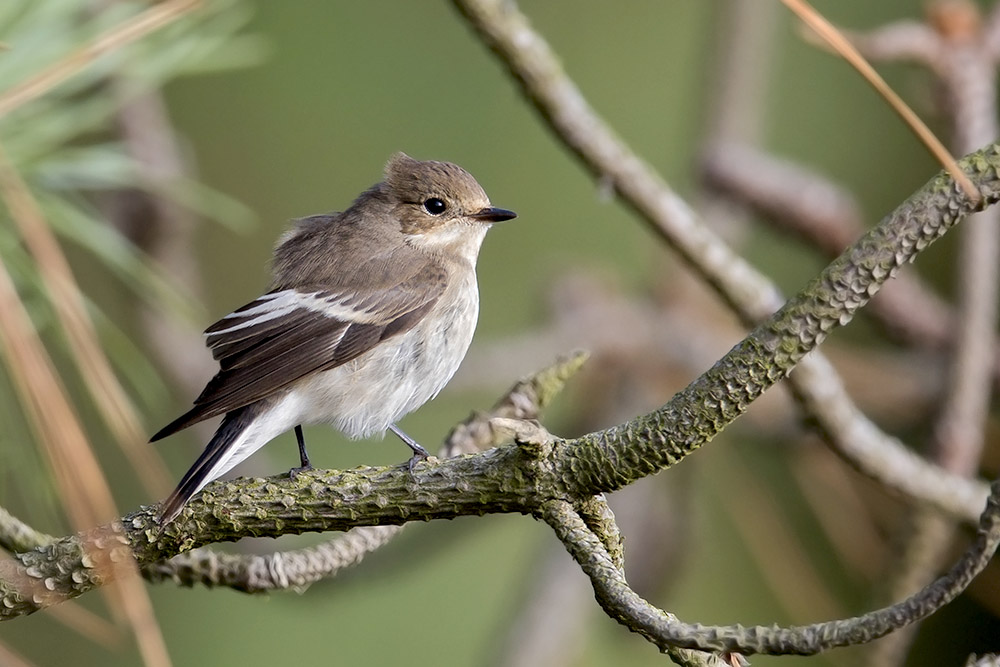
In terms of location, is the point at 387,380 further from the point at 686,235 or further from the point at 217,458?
the point at 686,235

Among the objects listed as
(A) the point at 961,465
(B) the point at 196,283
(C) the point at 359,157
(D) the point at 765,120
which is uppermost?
(D) the point at 765,120

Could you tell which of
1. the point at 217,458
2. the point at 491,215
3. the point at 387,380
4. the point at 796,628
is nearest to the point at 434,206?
the point at 491,215

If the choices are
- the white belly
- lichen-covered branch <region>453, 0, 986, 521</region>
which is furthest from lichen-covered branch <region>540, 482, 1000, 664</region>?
the white belly

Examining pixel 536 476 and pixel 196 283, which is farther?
pixel 196 283

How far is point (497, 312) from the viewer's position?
3.82 meters

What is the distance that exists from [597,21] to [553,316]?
1317 millimetres

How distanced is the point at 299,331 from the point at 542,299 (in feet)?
3.86

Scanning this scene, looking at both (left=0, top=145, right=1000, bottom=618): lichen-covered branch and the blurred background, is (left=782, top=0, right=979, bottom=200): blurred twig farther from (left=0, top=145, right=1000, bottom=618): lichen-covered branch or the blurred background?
the blurred background

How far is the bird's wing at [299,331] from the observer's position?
1.86 meters

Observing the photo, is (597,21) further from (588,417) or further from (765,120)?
(588,417)

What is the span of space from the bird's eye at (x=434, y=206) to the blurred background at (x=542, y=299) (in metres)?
0.39

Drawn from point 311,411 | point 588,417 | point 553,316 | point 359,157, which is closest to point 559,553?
point 588,417

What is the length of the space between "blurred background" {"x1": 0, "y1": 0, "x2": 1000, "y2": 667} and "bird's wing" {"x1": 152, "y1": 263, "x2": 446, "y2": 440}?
502mm

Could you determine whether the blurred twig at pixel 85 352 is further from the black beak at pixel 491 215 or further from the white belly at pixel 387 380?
the black beak at pixel 491 215
